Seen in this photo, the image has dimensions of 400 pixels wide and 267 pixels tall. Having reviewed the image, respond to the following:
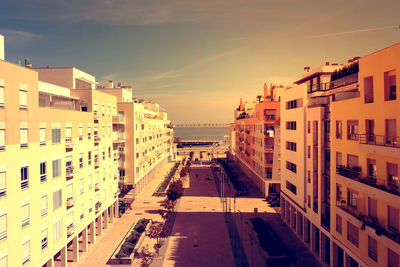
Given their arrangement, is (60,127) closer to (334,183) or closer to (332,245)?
(334,183)

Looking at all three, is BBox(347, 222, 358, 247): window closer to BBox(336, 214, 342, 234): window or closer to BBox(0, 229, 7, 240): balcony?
BBox(336, 214, 342, 234): window

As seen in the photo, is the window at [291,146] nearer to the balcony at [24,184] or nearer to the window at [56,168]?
the window at [56,168]

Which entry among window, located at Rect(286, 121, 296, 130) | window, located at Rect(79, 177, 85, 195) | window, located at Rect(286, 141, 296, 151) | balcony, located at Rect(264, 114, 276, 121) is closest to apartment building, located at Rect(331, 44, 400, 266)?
window, located at Rect(286, 141, 296, 151)

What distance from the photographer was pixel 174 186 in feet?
170

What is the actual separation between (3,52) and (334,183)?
32.8m

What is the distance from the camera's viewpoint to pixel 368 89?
22.6 meters

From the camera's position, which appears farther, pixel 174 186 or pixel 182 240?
pixel 174 186

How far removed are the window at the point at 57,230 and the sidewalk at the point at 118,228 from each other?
18.2 feet

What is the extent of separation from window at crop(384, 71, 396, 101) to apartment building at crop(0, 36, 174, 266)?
88.0 ft

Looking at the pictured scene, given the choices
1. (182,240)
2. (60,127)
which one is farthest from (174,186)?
(60,127)

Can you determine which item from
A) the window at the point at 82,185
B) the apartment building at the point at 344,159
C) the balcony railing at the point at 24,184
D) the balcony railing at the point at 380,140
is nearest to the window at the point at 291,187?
the apartment building at the point at 344,159

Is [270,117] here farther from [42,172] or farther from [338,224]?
[42,172]

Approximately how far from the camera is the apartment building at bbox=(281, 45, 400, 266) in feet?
66.4

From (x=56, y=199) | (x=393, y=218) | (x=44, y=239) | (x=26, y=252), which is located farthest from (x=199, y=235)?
(x=393, y=218)
